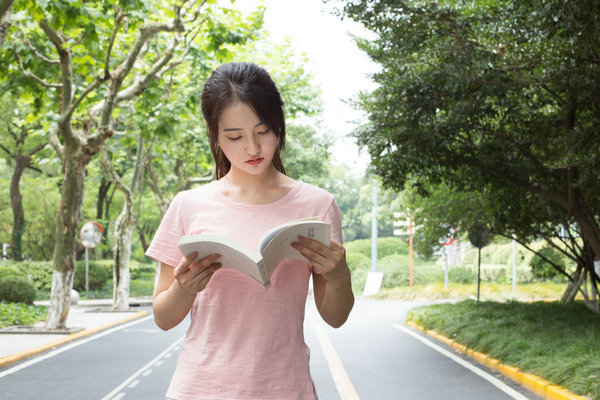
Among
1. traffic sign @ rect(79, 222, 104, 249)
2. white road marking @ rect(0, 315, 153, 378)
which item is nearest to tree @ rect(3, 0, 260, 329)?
white road marking @ rect(0, 315, 153, 378)

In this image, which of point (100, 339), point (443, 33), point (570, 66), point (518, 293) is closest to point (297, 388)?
point (570, 66)

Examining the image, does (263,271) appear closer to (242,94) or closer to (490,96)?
(242,94)

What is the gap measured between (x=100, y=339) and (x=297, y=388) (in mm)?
13132

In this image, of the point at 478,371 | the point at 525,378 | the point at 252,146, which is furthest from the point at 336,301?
the point at 478,371

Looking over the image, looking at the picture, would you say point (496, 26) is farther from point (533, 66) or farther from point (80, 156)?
point (80, 156)

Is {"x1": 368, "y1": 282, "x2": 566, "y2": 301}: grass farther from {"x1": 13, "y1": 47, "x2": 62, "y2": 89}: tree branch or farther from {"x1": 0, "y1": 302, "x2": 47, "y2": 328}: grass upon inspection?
{"x1": 13, "y1": 47, "x2": 62, "y2": 89}: tree branch

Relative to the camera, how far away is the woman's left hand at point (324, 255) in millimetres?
2088

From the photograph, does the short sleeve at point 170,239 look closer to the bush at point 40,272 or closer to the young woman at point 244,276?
the young woman at point 244,276

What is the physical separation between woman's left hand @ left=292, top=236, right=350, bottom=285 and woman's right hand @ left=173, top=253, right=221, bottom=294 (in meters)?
0.25

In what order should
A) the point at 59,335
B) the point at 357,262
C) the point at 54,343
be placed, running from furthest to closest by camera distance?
the point at 357,262 < the point at 59,335 < the point at 54,343

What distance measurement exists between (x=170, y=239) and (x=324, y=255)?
548mm

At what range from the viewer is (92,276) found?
107 ft

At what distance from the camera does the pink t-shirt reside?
2.16 m

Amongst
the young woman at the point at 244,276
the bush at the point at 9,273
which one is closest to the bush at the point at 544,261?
the bush at the point at 9,273
